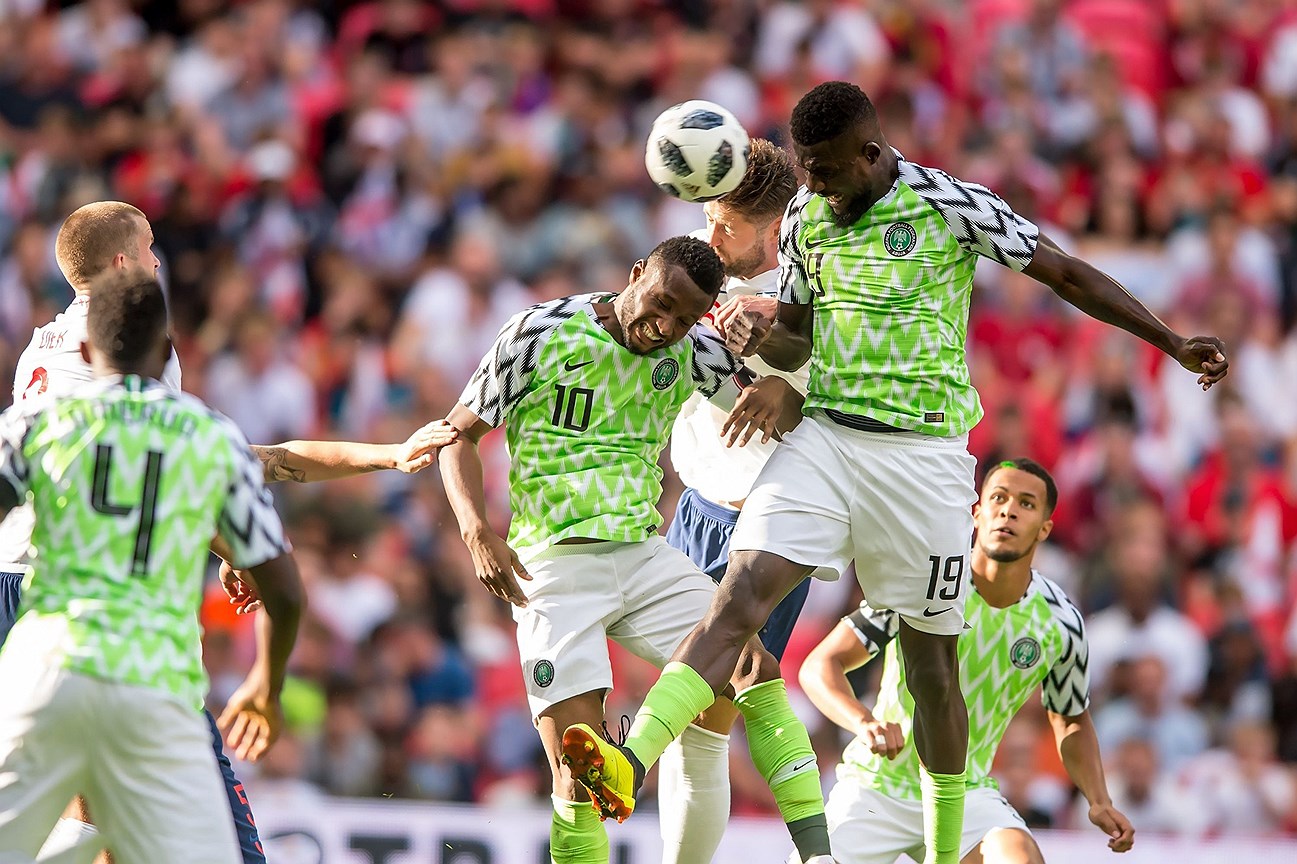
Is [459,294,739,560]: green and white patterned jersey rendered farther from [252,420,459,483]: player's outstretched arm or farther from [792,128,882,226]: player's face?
[792,128,882,226]: player's face

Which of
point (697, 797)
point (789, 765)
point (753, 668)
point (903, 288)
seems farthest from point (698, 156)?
point (697, 797)

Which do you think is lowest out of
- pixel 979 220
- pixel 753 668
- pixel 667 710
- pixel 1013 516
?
pixel 753 668

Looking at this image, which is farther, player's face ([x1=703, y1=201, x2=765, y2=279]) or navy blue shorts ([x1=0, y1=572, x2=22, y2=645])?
player's face ([x1=703, y1=201, x2=765, y2=279])

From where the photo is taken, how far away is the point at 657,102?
14570mm

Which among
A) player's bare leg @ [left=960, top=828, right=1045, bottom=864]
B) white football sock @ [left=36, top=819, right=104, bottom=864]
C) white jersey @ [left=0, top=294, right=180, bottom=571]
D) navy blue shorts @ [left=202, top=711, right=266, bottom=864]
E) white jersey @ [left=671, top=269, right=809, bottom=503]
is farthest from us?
player's bare leg @ [left=960, top=828, right=1045, bottom=864]

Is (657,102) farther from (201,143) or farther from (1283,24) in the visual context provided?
(1283,24)

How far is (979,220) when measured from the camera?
610cm

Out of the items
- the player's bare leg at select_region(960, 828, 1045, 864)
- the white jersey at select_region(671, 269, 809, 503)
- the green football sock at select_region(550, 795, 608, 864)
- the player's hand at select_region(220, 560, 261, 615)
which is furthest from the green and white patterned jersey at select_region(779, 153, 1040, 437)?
the player's hand at select_region(220, 560, 261, 615)

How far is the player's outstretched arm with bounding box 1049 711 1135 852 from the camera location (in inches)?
288

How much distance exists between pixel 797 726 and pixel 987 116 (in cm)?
942

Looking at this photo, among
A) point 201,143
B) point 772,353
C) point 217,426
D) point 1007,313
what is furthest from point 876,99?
point 217,426

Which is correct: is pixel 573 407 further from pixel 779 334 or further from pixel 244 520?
pixel 244 520

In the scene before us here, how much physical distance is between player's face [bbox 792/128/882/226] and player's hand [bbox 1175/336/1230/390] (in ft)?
3.80

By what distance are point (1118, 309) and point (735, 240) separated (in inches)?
65.7
